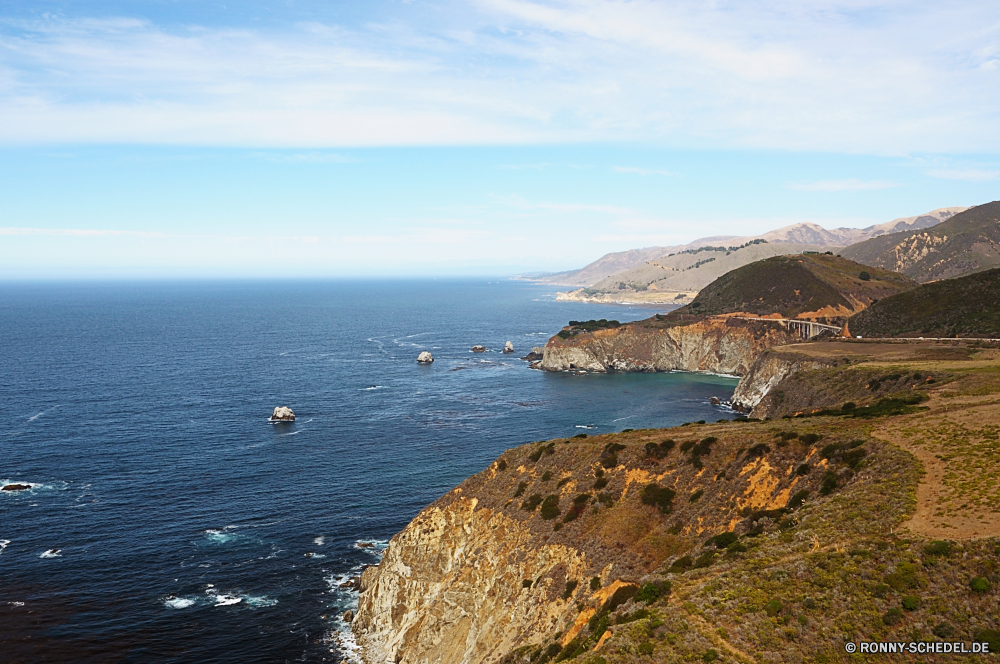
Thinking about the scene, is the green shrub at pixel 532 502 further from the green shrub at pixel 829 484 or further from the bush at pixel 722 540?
the green shrub at pixel 829 484

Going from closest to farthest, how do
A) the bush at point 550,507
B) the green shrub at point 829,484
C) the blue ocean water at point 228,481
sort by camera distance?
the green shrub at point 829,484 → the bush at point 550,507 → the blue ocean water at point 228,481

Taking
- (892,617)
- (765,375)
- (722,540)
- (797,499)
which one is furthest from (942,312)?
(892,617)

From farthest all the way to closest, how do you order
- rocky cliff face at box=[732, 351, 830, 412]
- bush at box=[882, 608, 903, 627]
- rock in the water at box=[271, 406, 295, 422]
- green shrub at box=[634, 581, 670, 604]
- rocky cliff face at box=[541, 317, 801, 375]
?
rocky cliff face at box=[541, 317, 801, 375], rocky cliff face at box=[732, 351, 830, 412], rock in the water at box=[271, 406, 295, 422], green shrub at box=[634, 581, 670, 604], bush at box=[882, 608, 903, 627]

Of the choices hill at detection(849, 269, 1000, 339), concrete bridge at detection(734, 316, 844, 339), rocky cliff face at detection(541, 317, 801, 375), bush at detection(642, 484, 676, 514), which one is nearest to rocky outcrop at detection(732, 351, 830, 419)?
hill at detection(849, 269, 1000, 339)

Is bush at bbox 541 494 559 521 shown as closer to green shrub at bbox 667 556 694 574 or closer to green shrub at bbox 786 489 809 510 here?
green shrub at bbox 667 556 694 574

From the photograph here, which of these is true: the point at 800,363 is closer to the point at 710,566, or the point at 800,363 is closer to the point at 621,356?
the point at 621,356

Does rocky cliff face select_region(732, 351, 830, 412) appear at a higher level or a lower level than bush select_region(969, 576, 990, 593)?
lower

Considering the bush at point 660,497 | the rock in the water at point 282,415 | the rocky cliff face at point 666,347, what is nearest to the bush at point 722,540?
the bush at point 660,497
